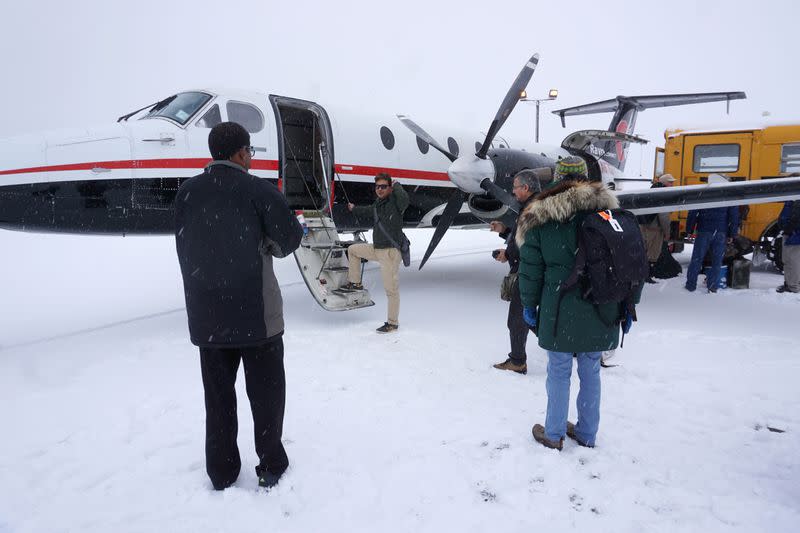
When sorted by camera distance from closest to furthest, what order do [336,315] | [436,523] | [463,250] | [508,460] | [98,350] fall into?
[436,523] < [508,460] < [98,350] < [336,315] < [463,250]

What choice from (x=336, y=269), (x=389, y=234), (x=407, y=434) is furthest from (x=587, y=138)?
(x=407, y=434)

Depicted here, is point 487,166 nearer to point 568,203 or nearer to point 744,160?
point 568,203

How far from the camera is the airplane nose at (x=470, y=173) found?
24.0 ft

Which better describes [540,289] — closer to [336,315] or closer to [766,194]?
[336,315]

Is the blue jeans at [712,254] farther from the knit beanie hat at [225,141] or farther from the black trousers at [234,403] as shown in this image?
the knit beanie hat at [225,141]

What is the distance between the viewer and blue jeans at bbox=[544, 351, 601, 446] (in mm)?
3219

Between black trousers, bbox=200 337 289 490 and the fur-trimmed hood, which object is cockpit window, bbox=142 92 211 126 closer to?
black trousers, bbox=200 337 289 490

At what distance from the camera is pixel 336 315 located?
7.20 meters

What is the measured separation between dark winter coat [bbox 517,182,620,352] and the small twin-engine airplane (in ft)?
12.4

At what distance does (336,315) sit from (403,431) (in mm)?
3748

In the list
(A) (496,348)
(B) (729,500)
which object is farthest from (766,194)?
(B) (729,500)

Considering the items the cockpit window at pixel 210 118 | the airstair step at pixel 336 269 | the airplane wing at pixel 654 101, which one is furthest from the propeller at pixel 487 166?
the airplane wing at pixel 654 101

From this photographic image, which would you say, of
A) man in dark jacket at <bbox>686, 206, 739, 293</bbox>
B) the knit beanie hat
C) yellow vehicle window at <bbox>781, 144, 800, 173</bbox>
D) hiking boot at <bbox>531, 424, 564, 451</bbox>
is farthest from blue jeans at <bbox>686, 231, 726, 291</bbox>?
the knit beanie hat

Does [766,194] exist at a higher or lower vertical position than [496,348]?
higher
